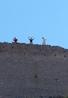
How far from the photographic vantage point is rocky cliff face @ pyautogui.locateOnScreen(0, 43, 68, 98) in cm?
6662

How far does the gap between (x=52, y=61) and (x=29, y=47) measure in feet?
6.20

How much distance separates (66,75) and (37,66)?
6.58 ft

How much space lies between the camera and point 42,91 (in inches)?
2630

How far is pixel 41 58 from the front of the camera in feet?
221

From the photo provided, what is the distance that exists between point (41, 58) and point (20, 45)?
1.70m

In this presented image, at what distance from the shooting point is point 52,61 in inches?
2670

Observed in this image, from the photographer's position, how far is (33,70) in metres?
67.4

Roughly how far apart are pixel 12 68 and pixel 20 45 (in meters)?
1.52

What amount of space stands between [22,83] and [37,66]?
1499 millimetres

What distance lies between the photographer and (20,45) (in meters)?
66.8

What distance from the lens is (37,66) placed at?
67.4 m

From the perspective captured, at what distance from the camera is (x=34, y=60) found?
67.4 m

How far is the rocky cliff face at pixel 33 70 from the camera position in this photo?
6662cm
